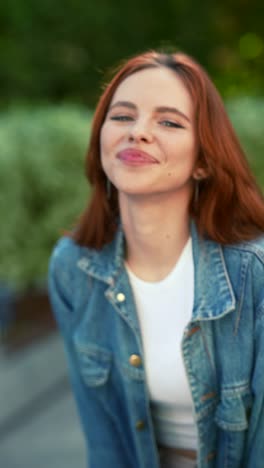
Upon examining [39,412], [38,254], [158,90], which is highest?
[158,90]

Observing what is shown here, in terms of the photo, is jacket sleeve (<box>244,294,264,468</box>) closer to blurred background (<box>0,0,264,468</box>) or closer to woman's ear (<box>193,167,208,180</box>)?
woman's ear (<box>193,167,208,180</box>)

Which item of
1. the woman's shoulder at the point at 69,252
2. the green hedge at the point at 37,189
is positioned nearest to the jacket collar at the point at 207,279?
the woman's shoulder at the point at 69,252

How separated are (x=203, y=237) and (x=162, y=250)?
0.13m

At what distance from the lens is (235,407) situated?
6.33 ft

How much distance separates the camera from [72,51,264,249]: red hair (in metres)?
1.94

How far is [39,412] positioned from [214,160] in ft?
8.75

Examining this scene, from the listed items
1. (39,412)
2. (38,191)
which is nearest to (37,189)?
(38,191)

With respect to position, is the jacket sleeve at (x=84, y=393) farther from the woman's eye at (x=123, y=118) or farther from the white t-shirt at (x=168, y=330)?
the woman's eye at (x=123, y=118)

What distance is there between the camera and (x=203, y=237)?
2049 millimetres

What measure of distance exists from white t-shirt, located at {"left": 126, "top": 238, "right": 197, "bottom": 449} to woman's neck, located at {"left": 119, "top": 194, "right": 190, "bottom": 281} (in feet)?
0.09

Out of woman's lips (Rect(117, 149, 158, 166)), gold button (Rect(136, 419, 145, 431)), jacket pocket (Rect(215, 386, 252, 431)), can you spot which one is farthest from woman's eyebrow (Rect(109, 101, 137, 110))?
gold button (Rect(136, 419, 145, 431))

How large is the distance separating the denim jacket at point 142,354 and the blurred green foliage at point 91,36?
23.7 feet

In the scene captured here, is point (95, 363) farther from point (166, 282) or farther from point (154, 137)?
point (154, 137)

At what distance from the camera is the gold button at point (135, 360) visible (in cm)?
206
